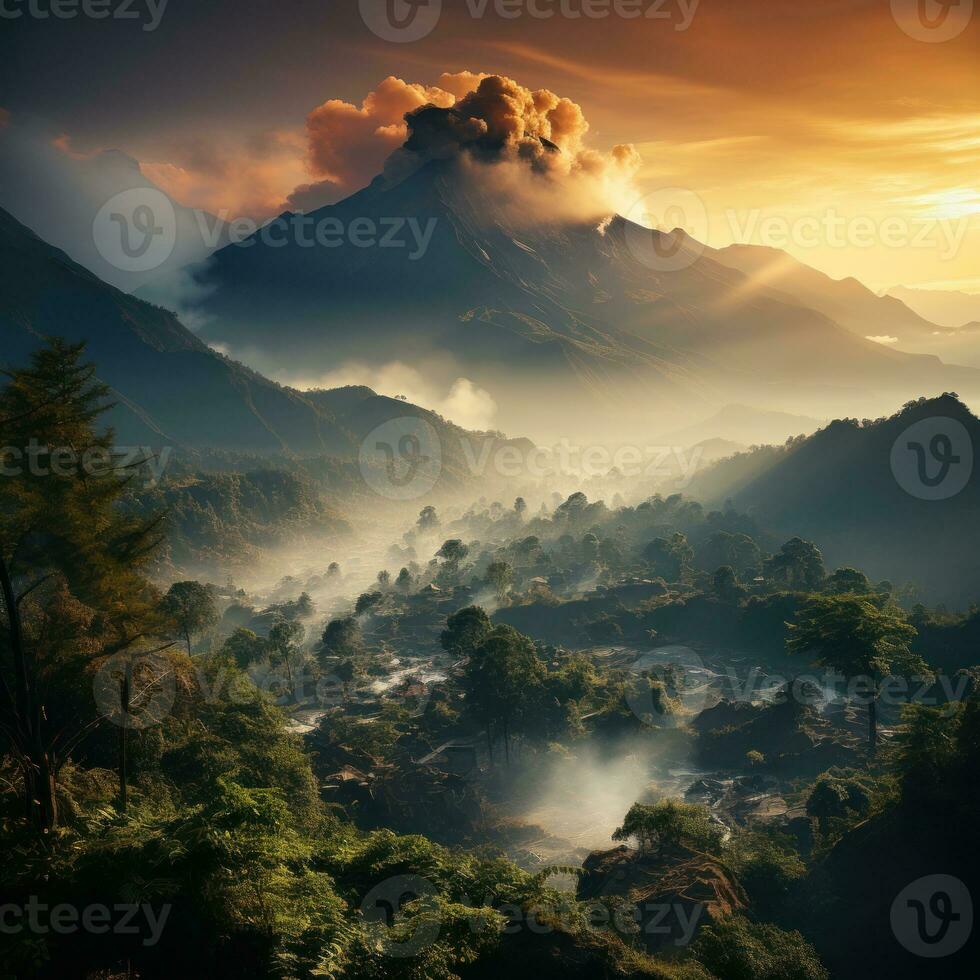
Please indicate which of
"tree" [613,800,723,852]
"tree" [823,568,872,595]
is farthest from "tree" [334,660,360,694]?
"tree" [823,568,872,595]

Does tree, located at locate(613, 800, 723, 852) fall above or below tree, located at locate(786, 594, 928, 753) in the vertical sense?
below

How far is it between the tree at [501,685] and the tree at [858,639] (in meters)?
20.5

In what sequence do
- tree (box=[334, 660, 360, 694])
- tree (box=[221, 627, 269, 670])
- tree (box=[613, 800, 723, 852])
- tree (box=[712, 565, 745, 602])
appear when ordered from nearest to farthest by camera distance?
tree (box=[613, 800, 723, 852]), tree (box=[221, 627, 269, 670]), tree (box=[334, 660, 360, 694]), tree (box=[712, 565, 745, 602])

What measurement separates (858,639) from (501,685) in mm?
25641

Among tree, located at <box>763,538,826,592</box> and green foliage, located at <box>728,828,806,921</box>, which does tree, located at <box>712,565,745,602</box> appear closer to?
tree, located at <box>763,538,826,592</box>

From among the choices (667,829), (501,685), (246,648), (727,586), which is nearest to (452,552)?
(727,586)

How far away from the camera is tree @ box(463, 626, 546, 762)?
4978 centimetres

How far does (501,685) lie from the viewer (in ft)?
163

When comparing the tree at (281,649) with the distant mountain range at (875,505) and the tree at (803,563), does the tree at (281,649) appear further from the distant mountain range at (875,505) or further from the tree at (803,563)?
the distant mountain range at (875,505)

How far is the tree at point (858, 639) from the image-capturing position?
44719 millimetres

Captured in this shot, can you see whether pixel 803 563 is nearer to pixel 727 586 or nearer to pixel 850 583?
pixel 727 586

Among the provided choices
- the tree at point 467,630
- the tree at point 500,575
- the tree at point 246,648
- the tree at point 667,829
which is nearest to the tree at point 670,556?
the tree at point 500,575

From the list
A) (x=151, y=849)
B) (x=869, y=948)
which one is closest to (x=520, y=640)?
(x=869, y=948)

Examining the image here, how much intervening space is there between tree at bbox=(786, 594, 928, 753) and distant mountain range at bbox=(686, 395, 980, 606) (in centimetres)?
6116
